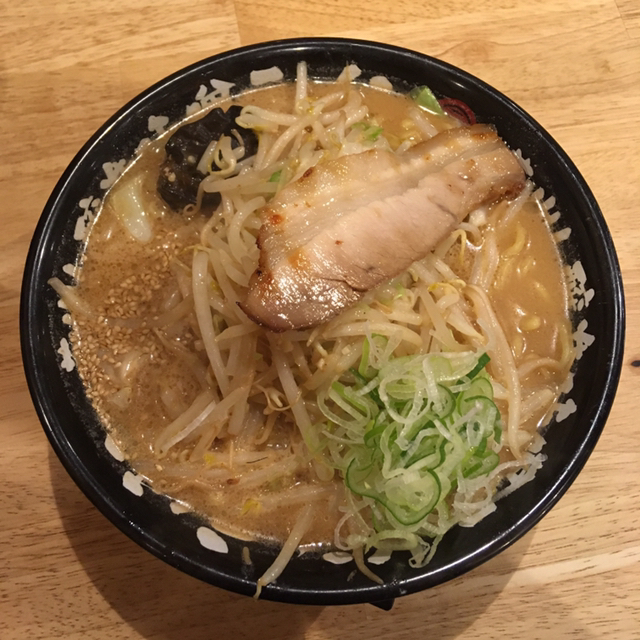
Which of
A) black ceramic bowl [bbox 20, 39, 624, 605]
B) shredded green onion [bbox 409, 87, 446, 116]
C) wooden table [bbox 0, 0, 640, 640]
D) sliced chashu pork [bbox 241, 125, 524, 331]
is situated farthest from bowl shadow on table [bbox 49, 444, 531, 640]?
shredded green onion [bbox 409, 87, 446, 116]

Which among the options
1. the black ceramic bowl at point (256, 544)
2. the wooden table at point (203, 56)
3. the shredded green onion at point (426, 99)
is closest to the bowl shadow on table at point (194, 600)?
the wooden table at point (203, 56)

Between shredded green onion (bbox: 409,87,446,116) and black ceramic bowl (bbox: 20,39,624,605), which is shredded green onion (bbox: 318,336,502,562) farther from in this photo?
shredded green onion (bbox: 409,87,446,116)

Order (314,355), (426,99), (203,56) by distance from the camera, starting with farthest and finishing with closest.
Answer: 1. (203,56)
2. (426,99)
3. (314,355)

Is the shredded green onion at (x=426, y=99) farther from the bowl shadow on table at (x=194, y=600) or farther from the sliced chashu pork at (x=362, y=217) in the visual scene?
the bowl shadow on table at (x=194, y=600)

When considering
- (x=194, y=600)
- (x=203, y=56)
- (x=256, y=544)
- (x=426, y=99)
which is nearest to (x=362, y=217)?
(x=426, y=99)

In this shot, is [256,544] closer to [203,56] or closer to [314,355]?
[314,355]
